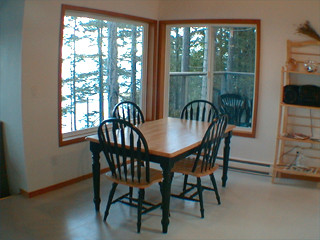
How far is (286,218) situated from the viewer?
11.2 feet

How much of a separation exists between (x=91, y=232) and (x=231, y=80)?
2843mm

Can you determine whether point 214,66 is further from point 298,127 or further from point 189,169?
point 189,169

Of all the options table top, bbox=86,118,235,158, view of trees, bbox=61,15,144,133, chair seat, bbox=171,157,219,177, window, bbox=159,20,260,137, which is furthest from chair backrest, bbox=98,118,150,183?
window, bbox=159,20,260,137

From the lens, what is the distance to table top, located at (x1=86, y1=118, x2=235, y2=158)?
2.97 metres

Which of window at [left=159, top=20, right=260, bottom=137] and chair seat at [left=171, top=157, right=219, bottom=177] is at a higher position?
window at [left=159, top=20, right=260, bottom=137]

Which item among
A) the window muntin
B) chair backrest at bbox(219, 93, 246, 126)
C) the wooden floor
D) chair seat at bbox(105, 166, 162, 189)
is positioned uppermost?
the window muntin

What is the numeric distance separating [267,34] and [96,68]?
82.4 inches

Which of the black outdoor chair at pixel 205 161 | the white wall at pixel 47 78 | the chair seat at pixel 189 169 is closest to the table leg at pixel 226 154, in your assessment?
the black outdoor chair at pixel 205 161

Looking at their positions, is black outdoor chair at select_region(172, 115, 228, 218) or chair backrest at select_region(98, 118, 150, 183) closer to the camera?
chair backrest at select_region(98, 118, 150, 183)

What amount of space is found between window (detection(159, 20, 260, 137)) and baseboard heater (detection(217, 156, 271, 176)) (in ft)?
1.19

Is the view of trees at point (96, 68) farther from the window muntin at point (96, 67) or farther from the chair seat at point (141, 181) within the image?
the chair seat at point (141, 181)

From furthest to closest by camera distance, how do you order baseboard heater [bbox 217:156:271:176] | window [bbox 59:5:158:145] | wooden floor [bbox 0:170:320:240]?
1. baseboard heater [bbox 217:156:271:176]
2. window [bbox 59:5:158:145]
3. wooden floor [bbox 0:170:320:240]

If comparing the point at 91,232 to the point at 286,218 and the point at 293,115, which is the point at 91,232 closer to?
the point at 286,218

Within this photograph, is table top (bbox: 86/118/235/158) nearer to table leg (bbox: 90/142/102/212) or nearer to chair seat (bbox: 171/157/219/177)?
table leg (bbox: 90/142/102/212)
